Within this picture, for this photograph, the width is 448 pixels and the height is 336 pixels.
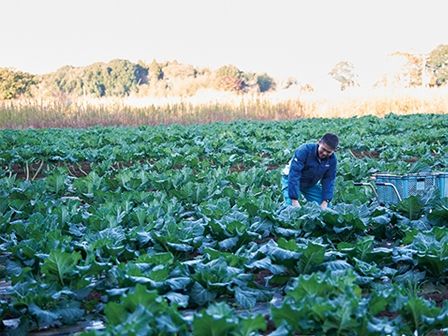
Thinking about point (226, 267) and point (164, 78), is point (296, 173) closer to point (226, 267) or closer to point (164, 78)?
point (226, 267)

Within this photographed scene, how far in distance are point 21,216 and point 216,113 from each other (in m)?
20.6

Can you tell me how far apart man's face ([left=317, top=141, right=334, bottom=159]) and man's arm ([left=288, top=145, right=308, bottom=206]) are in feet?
0.56

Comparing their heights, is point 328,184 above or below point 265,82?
below

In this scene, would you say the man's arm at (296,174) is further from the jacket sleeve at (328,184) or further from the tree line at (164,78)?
Answer: the tree line at (164,78)

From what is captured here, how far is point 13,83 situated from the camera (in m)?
47.5

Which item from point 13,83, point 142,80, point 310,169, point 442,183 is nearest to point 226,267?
point 310,169

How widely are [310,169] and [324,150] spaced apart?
1.38 ft

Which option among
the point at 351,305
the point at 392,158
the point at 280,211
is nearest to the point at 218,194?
the point at 280,211

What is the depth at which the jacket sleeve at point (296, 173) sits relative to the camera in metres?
6.58

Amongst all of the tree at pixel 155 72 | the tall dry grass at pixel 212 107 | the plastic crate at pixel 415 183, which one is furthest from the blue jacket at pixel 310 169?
the tree at pixel 155 72

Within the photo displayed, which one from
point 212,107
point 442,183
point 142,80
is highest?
point 142,80

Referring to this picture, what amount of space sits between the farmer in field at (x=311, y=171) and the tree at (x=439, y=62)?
199 ft

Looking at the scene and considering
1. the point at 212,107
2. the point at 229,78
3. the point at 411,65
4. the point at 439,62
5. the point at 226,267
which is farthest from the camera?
the point at 439,62

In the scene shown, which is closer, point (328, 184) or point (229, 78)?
point (328, 184)
